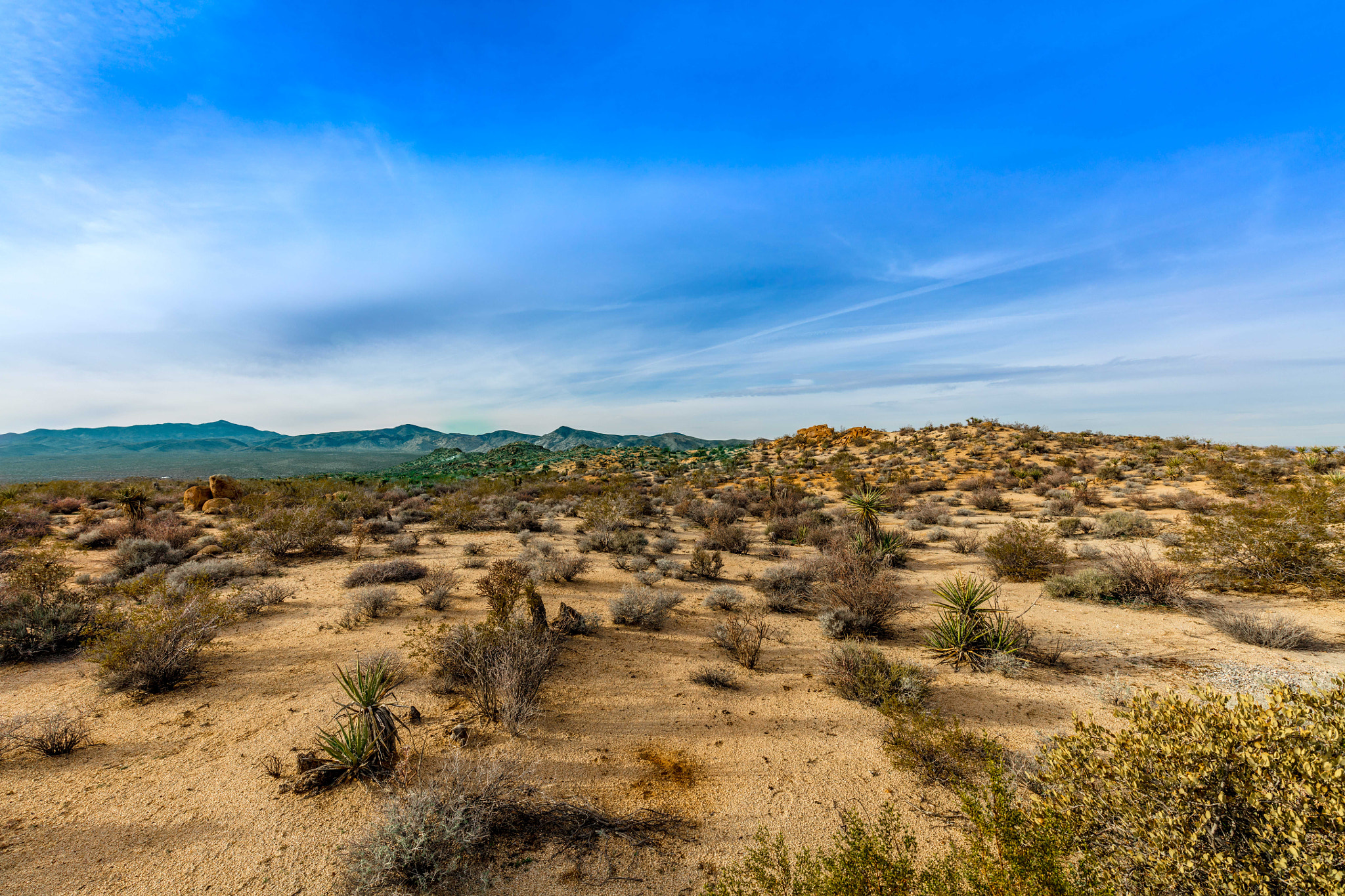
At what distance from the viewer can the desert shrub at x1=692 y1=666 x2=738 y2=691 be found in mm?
6316

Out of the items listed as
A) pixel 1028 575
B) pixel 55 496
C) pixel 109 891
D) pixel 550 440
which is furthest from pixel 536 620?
pixel 550 440

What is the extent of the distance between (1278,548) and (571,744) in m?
13.1

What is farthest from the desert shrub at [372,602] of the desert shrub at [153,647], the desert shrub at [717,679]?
the desert shrub at [717,679]

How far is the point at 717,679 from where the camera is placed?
6.31 m

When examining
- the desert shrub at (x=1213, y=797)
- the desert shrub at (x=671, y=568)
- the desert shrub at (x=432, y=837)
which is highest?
the desert shrub at (x=1213, y=797)

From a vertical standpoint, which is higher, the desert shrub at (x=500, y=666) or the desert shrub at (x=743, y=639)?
the desert shrub at (x=500, y=666)

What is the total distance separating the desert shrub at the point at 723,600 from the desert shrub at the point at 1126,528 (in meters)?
11.5

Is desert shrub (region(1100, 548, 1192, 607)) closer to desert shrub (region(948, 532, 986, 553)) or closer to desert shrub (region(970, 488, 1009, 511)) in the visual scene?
desert shrub (region(948, 532, 986, 553))

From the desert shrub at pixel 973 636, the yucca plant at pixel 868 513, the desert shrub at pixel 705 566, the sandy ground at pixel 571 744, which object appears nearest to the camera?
the sandy ground at pixel 571 744

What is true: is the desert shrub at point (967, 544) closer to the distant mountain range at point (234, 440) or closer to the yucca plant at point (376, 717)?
the yucca plant at point (376, 717)

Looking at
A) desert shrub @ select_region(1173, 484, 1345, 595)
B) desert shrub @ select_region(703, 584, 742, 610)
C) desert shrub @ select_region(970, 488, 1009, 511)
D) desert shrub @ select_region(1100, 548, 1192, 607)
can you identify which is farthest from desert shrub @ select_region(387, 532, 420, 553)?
desert shrub @ select_region(970, 488, 1009, 511)

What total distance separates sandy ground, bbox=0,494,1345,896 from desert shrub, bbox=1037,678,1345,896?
5.29 ft

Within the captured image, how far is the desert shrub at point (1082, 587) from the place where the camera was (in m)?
9.03

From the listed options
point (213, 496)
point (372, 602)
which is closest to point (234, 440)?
point (213, 496)
